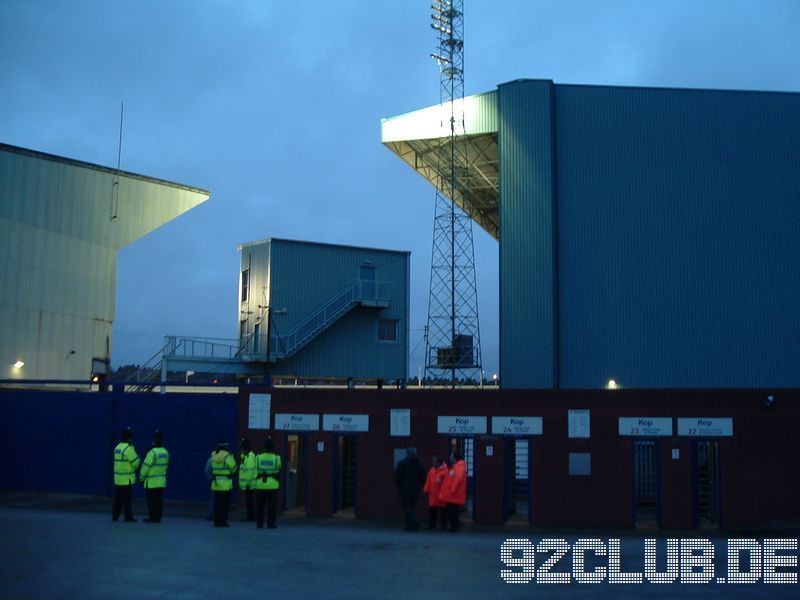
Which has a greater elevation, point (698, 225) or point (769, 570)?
point (698, 225)

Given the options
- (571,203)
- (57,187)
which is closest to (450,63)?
(571,203)

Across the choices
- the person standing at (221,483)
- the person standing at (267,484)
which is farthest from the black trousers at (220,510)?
the person standing at (267,484)

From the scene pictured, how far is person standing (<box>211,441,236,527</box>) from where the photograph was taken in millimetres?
18312

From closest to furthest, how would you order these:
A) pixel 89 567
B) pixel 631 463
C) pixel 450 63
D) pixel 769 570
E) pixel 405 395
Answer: pixel 89 567
pixel 769 570
pixel 631 463
pixel 405 395
pixel 450 63

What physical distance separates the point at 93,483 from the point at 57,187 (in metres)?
13.8

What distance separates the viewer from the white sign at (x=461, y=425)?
68.6ft

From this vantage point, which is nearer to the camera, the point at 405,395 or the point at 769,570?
the point at 769,570

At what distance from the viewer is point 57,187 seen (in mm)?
33031

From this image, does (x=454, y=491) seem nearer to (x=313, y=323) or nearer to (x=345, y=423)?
(x=345, y=423)

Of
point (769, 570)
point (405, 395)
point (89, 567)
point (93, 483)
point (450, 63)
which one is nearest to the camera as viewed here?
point (89, 567)

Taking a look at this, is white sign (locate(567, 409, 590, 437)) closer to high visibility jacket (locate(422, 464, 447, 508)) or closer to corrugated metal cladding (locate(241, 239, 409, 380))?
high visibility jacket (locate(422, 464, 447, 508))

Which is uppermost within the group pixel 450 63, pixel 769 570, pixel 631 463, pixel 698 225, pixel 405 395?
pixel 450 63

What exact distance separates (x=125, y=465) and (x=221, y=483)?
1978mm

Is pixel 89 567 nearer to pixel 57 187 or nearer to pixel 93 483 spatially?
pixel 93 483
